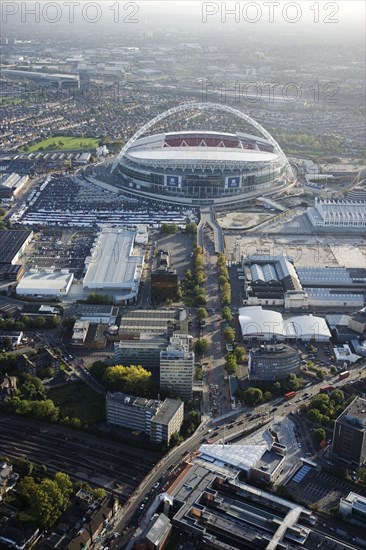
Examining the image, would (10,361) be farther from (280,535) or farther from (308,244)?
(308,244)

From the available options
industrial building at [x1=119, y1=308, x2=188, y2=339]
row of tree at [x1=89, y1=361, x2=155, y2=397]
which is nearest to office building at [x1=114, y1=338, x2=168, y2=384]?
row of tree at [x1=89, y1=361, x2=155, y2=397]

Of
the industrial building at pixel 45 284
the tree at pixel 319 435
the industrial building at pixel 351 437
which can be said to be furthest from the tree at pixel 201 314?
the industrial building at pixel 351 437

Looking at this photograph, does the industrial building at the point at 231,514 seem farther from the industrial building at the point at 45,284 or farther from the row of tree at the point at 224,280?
the industrial building at the point at 45,284

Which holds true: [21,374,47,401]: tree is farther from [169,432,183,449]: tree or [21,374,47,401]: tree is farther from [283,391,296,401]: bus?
[283,391,296,401]: bus

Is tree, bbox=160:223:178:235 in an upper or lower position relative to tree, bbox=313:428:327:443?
upper

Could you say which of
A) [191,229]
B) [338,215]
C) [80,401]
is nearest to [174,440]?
[80,401]
